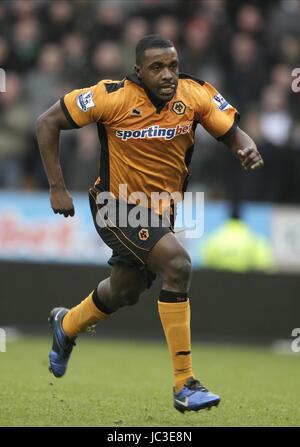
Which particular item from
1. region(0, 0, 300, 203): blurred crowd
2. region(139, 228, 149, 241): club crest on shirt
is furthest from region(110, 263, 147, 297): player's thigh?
region(0, 0, 300, 203): blurred crowd

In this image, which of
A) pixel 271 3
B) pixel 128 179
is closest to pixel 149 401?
pixel 128 179

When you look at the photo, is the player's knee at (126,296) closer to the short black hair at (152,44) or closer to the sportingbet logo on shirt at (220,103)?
the sportingbet logo on shirt at (220,103)

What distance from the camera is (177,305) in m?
6.48

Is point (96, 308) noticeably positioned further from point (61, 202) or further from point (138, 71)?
point (138, 71)

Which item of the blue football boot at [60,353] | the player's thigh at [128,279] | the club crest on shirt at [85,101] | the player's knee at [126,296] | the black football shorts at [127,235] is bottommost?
the blue football boot at [60,353]

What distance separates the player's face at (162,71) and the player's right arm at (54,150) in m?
0.61

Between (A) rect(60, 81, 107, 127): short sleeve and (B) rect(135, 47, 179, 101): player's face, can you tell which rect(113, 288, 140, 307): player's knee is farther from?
(B) rect(135, 47, 179, 101): player's face

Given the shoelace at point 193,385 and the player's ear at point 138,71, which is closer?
the shoelace at point 193,385

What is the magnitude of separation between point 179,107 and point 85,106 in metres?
0.60

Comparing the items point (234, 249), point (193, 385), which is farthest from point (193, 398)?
point (234, 249)

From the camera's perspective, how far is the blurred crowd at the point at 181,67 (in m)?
13.3

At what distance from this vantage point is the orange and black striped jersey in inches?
263

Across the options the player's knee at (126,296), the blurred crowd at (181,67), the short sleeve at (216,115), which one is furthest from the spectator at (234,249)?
the short sleeve at (216,115)

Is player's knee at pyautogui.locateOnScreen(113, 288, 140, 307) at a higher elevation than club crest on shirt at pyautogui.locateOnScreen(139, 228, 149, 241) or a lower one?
lower
